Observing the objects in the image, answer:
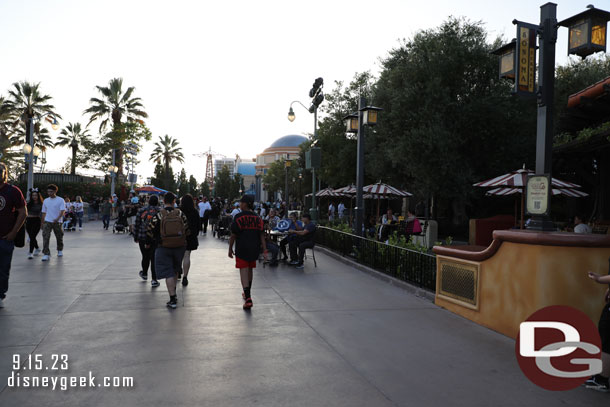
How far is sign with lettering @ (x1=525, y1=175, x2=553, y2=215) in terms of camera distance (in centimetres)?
577

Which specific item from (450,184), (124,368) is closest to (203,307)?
(124,368)

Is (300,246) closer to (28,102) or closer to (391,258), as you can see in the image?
(391,258)

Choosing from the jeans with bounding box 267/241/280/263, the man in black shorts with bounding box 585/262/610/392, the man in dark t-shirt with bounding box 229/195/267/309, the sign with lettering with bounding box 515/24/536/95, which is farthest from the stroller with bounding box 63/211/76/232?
the man in black shorts with bounding box 585/262/610/392

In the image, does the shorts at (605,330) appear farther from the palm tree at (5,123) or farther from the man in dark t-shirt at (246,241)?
the palm tree at (5,123)

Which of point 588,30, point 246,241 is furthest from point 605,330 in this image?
point 246,241

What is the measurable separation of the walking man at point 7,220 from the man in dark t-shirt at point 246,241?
9.81 feet

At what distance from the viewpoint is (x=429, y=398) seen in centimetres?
385

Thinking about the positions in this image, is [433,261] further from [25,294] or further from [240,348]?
[25,294]

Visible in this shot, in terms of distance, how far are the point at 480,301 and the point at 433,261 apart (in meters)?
1.95

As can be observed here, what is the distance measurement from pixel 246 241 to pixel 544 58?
190 inches

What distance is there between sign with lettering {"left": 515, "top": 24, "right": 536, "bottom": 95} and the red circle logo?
2913 mm

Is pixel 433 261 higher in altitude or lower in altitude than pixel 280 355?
higher

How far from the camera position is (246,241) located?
709 cm

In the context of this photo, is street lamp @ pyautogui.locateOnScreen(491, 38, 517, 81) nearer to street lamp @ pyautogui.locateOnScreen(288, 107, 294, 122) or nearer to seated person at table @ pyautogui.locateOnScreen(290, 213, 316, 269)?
seated person at table @ pyautogui.locateOnScreen(290, 213, 316, 269)
